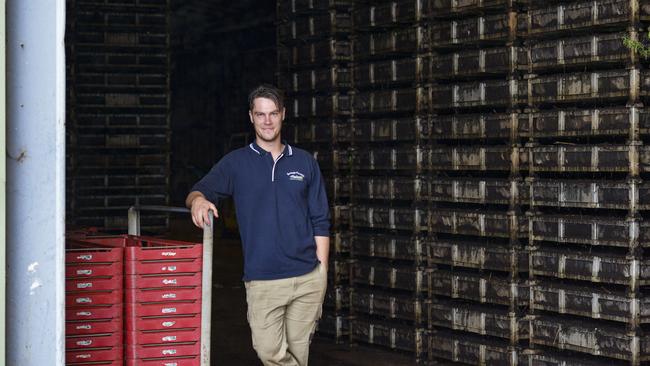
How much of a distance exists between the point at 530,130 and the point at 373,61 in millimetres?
2352

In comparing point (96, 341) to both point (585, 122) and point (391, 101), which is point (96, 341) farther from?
point (391, 101)

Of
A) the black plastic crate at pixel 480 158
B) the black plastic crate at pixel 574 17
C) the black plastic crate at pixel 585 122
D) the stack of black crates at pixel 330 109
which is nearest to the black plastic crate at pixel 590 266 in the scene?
the black plastic crate at pixel 480 158

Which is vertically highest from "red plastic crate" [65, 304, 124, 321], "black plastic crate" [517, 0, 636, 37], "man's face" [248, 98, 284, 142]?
"black plastic crate" [517, 0, 636, 37]

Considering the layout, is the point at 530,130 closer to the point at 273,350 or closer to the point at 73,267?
the point at 273,350

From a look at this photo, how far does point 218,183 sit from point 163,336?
947 millimetres

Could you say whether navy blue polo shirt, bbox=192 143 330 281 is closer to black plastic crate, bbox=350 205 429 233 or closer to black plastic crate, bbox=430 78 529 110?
black plastic crate, bbox=430 78 529 110

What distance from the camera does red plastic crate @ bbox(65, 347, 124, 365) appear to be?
645 cm

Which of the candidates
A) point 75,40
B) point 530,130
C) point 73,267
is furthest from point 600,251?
point 75,40

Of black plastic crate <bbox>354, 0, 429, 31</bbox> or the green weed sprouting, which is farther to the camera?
black plastic crate <bbox>354, 0, 429, 31</bbox>

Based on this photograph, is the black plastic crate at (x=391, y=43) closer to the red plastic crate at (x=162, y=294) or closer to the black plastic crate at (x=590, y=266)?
the black plastic crate at (x=590, y=266)

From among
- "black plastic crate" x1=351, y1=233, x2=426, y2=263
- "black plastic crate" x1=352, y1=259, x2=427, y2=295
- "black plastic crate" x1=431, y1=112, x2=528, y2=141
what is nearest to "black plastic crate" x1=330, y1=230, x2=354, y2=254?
"black plastic crate" x1=351, y1=233, x2=426, y2=263

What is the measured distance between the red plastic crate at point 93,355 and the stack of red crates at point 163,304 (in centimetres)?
8

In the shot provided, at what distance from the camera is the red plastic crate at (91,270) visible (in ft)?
21.1

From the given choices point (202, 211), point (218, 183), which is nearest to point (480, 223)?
point (218, 183)
